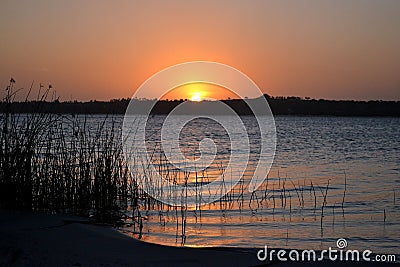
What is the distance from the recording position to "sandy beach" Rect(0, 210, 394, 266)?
6.56m

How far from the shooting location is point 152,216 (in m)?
12.3

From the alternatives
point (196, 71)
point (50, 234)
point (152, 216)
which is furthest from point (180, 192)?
point (196, 71)

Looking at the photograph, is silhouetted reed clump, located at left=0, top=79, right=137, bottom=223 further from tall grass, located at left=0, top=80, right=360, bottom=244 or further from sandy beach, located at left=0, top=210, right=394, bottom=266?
sandy beach, located at left=0, top=210, right=394, bottom=266

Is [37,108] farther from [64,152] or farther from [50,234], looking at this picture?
[50,234]

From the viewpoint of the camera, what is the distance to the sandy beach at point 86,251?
6.56 meters

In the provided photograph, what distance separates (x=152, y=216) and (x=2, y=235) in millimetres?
5420

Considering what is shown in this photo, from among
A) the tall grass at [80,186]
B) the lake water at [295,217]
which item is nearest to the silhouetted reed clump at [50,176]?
the tall grass at [80,186]

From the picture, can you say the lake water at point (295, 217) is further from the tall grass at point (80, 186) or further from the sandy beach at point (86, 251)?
the sandy beach at point (86, 251)

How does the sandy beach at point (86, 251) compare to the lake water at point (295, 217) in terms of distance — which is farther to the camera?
the lake water at point (295, 217)

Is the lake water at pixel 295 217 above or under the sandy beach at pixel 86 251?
under

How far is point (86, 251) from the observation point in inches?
275

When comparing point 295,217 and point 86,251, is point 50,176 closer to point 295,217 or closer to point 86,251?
point 86,251

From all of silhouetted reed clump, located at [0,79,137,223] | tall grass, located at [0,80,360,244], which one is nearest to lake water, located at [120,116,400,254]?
tall grass, located at [0,80,360,244]

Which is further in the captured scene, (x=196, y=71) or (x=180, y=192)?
(x=196, y=71)
